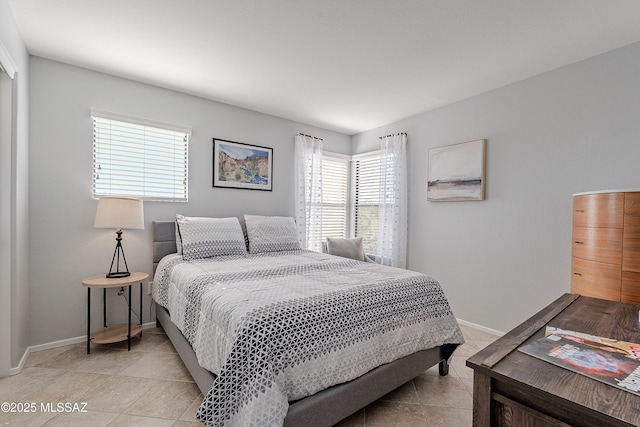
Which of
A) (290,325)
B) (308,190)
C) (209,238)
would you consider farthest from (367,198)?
(290,325)

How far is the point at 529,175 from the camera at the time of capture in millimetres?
2730

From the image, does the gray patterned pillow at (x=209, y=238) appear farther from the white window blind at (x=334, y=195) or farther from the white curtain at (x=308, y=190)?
the white window blind at (x=334, y=195)

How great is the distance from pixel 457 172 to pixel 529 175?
27.5 inches

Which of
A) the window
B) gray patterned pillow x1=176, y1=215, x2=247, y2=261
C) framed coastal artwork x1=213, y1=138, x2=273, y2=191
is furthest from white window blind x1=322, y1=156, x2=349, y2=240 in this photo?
the window

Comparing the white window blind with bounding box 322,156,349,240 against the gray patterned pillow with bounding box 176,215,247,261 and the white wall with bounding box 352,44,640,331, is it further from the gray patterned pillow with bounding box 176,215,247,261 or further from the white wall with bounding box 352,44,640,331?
the gray patterned pillow with bounding box 176,215,247,261

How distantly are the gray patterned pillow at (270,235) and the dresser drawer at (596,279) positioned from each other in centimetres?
255

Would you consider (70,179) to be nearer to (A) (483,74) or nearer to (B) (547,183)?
(A) (483,74)

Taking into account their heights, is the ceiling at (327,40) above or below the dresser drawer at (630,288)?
above

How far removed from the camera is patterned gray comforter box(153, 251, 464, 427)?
1221mm

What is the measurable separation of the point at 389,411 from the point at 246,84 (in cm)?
308

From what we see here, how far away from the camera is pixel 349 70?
262 centimetres

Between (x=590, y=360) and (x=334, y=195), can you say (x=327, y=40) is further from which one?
(x=334, y=195)

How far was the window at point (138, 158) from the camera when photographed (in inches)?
108

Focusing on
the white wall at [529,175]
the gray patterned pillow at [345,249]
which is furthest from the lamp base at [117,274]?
the white wall at [529,175]
